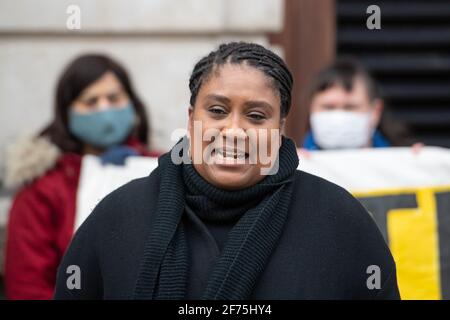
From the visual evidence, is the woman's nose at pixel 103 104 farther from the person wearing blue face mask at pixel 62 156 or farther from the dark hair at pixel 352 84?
the dark hair at pixel 352 84

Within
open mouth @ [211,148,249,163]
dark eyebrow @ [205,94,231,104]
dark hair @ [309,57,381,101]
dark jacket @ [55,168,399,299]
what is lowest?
dark jacket @ [55,168,399,299]

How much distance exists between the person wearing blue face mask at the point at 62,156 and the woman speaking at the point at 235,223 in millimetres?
1262

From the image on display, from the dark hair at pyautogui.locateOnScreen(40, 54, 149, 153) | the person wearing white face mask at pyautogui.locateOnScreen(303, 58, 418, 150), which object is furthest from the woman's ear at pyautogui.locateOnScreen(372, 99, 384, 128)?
the dark hair at pyautogui.locateOnScreen(40, 54, 149, 153)

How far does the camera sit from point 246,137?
82.7 inches

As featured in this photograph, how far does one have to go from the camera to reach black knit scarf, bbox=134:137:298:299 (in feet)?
6.72

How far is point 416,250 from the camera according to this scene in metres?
3.34

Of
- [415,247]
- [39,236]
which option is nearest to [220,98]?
[415,247]

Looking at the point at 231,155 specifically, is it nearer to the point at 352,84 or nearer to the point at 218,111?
the point at 218,111

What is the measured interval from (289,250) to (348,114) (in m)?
1.75

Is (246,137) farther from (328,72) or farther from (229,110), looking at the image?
(328,72)

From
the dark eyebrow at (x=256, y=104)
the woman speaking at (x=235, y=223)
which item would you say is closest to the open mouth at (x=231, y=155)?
the woman speaking at (x=235, y=223)

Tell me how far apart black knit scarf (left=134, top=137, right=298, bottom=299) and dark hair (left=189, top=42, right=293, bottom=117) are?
0.62 feet

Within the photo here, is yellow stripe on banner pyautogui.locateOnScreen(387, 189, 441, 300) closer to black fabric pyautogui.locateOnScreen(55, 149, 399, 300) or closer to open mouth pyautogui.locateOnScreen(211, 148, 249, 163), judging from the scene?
black fabric pyautogui.locateOnScreen(55, 149, 399, 300)

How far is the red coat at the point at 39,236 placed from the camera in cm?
347
